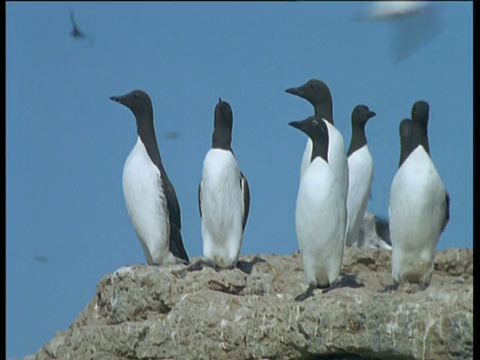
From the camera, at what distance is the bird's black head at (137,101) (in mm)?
13352

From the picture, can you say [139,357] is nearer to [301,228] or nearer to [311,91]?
[301,228]

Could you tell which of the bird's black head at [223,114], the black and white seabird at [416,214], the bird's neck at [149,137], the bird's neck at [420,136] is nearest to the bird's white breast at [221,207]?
the bird's black head at [223,114]

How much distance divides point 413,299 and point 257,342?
140 centimetres

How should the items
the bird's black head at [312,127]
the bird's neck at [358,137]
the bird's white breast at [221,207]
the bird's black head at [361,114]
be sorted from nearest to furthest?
the bird's black head at [312,127]
the bird's white breast at [221,207]
the bird's black head at [361,114]
the bird's neck at [358,137]

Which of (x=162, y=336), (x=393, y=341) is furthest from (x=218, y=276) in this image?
(x=393, y=341)

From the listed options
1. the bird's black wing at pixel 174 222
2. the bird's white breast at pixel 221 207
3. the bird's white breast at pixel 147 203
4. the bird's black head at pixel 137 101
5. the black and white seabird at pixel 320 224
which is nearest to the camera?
the black and white seabird at pixel 320 224

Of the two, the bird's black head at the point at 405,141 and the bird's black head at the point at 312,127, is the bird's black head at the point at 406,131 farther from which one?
the bird's black head at the point at 312,127

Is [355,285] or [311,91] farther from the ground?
[311,91]

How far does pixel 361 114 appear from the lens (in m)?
13.9

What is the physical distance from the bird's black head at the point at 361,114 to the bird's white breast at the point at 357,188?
31 centimetres

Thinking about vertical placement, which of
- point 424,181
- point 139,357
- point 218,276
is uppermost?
point 424,181

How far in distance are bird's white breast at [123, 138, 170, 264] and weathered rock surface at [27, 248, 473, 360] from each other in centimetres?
45

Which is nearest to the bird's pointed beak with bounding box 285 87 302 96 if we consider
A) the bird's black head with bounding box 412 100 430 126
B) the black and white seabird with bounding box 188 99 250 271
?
the black and white seabird with bounding box 188 99 250 271

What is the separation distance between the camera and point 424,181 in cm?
1162
